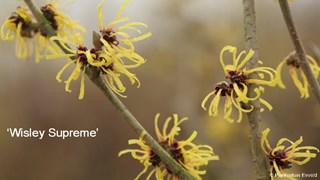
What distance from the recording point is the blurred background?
3053mm

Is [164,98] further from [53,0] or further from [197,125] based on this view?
[53,0]

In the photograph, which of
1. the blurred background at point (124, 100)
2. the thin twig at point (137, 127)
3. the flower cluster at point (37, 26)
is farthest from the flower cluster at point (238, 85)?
the blurred background at point (124, 100)

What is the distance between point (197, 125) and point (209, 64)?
69cm

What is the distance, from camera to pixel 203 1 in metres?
2.53

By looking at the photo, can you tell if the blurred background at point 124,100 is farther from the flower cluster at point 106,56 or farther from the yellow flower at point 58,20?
the flower cluster at point 106,56

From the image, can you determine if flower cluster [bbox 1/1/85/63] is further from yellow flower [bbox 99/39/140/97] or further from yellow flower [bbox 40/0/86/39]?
yellow flower [bbox 99/39/140/97]

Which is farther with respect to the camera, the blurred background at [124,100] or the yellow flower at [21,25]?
the blurred background at [124,100]

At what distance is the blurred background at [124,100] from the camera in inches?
120

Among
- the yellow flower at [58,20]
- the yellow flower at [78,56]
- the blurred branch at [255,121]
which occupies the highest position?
the yellow flower at [58,20]

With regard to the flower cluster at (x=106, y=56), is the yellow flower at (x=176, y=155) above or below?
below

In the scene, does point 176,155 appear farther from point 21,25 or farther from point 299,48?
point 21,25

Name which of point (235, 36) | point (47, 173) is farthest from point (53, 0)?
point (47, 173)

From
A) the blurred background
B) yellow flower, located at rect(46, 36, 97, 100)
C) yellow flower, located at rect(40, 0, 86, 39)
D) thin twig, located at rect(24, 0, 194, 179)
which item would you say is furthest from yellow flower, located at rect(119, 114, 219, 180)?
the blurred background

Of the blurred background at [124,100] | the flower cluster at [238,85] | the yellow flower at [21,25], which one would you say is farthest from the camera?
the blurred background at [124,100]
